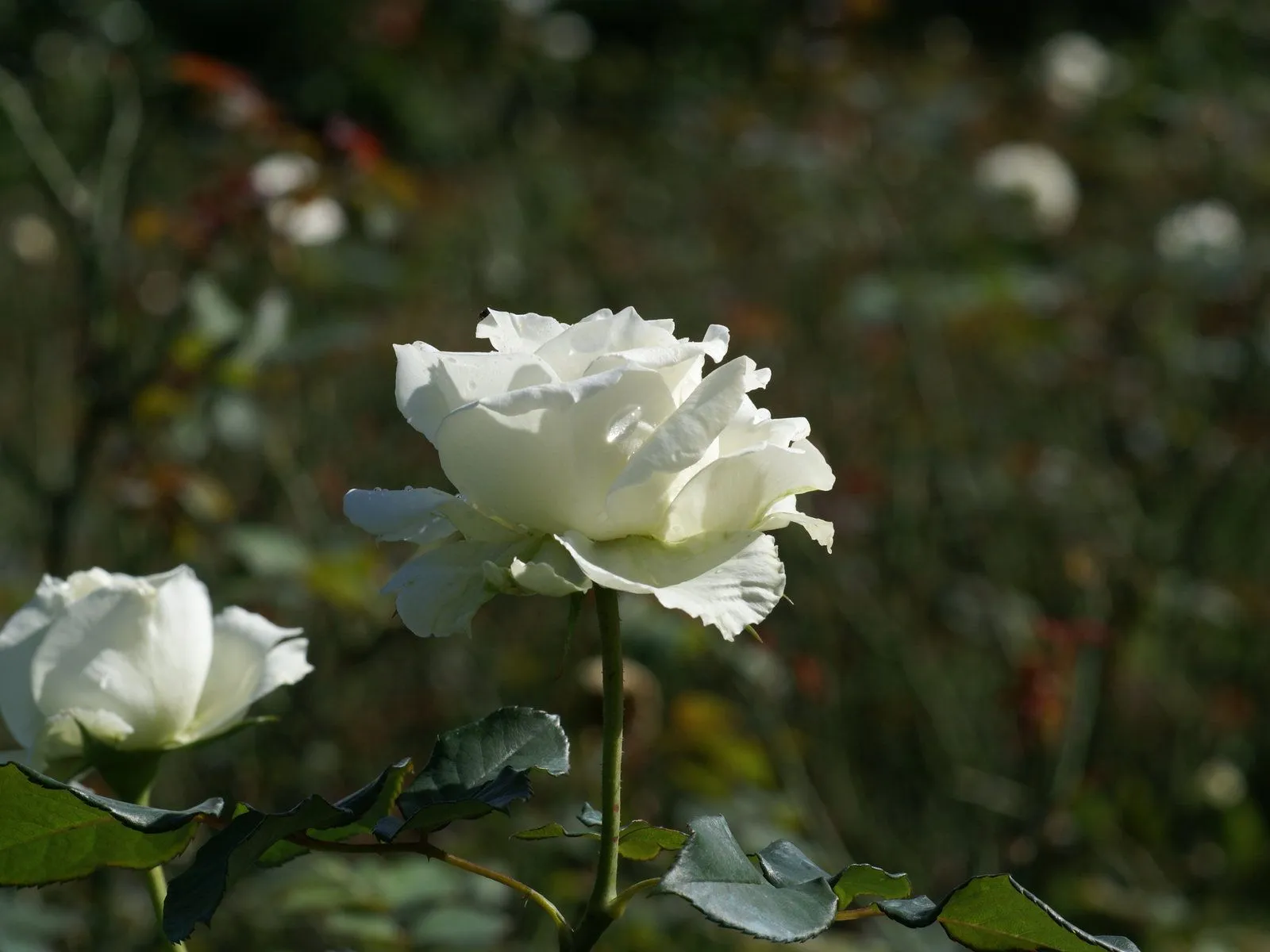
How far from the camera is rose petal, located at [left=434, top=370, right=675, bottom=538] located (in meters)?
0.50

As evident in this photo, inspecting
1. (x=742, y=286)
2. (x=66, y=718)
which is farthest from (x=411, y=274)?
(x=66, y=718)

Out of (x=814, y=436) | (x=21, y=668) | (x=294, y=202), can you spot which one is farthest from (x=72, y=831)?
(x=814, y=436)

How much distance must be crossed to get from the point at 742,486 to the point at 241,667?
29 centimetres

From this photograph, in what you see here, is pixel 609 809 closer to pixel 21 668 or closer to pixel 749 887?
pixel 749 887

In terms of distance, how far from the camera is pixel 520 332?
569 millimetres

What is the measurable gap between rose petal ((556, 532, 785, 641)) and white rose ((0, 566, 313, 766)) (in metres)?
0.21

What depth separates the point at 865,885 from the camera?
0.48m

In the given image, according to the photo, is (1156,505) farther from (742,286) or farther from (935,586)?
(742,286)

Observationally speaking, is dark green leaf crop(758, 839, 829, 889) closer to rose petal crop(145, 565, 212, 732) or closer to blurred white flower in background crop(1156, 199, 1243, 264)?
rose petal crop(145, 565, 212, 732)

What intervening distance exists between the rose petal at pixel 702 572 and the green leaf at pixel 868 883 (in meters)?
0.09

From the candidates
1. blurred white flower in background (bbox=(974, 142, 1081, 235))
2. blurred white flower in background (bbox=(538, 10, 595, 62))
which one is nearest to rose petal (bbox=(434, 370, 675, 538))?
blurred white flower in background (bbox=(538, 10, 595, 62))

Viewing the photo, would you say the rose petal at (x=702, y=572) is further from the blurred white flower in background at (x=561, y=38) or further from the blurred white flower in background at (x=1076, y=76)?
the blurred white flower in background at (x=1076, y=76)

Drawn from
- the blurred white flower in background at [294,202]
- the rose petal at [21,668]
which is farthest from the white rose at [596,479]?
the blurred white flower in background at [294,202]

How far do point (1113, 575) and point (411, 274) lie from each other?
1565 mm
